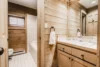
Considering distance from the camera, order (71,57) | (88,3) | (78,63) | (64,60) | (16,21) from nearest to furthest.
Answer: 1. (78,63)
2. (71,57)
3. (64,60)
4. (88,3)
5. (16,21)

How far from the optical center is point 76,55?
130 centimetres

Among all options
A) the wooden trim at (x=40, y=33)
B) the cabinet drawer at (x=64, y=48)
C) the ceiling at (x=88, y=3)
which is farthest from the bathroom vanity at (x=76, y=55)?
the ceiling at (x=88, y=3)

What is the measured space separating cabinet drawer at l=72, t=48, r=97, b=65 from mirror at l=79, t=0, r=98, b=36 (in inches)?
26.4

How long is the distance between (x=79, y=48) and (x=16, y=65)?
2.11 meters

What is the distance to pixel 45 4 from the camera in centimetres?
166

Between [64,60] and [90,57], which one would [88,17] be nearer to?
[90,57]

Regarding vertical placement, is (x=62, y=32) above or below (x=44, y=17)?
below

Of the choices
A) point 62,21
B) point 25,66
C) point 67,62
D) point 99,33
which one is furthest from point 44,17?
point 25,66

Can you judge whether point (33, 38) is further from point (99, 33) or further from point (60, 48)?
point (99, 33)

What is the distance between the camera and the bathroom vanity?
1.05 metres

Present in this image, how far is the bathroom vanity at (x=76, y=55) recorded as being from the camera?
105cm

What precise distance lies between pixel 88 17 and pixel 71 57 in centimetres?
102

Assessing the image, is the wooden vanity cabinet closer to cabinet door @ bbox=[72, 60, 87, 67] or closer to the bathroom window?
cabinet door @ bbox=[72, 60, 87, 67]

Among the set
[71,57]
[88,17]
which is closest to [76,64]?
[71,57]
